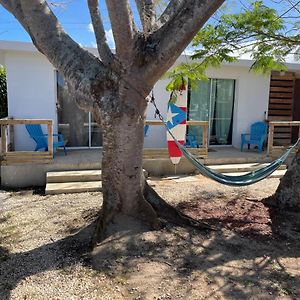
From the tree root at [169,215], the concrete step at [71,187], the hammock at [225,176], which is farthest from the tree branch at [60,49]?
the concrete step at [71,187]

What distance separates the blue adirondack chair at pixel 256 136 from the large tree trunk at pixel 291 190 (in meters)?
4.27

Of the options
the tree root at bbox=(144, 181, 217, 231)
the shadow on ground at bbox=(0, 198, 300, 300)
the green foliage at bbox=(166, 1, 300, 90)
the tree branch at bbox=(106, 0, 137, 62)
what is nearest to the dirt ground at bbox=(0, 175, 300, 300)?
the shadow on ground at bbox=(0, 198, 300, 300)

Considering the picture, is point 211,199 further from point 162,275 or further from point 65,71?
point 65,71

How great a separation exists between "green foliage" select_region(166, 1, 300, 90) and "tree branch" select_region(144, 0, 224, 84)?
6.38 feet

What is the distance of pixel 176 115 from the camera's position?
691 centimetres

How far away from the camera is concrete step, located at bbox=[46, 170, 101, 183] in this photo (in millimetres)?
6754

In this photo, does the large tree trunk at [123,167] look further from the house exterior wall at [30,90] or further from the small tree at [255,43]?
the house exterior wall at [30,90]

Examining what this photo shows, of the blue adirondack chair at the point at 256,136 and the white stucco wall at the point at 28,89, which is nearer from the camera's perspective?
the white stucco wall at the point at 28,89

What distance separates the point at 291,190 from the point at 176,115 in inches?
105

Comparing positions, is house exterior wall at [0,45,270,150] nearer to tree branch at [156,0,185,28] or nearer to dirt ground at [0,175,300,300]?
dirt ground at [0,175,300,300]

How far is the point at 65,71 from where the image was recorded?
4012 mm

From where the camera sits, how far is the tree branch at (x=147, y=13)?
4282 mm

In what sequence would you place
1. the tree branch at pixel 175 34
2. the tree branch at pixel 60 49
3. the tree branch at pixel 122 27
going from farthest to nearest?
the tree branch at pixel 60 49 → the tree branch at pixel 122 27 → the tree branch at pixel 175 34

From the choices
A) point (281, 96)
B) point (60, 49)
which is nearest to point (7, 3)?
point (60, 49)
